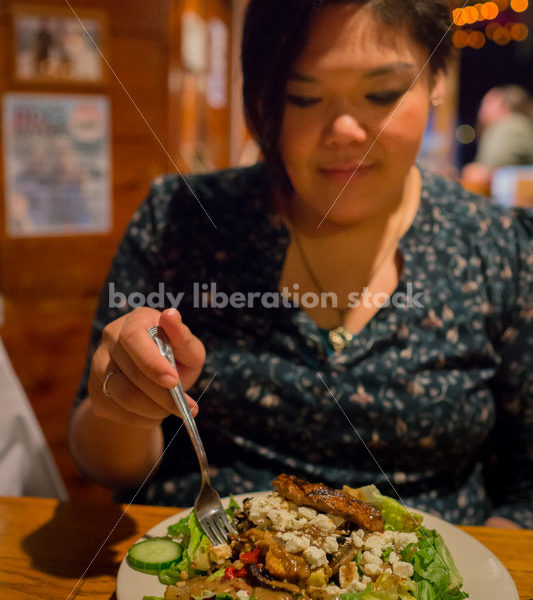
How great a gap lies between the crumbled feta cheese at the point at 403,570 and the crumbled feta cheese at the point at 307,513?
0.08 metres

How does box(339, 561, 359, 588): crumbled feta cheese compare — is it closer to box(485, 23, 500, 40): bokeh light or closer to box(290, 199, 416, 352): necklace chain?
box(290, 199, 416, 352): necklace chain

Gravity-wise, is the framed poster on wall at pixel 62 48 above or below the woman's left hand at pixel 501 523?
above

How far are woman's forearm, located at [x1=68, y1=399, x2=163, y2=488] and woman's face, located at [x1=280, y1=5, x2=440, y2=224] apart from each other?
33 cm

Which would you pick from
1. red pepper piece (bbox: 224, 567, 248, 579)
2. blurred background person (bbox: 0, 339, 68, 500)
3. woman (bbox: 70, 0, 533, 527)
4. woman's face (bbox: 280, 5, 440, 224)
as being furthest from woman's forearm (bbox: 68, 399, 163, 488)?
woman's face (bbox: 280, 5, 440, 224)

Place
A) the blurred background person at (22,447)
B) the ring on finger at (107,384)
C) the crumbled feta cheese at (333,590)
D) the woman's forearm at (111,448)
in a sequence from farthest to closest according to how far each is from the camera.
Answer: the blurred background person at (22,447) → the woman's forearm at (111,448) → the ring on finger at (107,384) → the crumbled feta cheese at (333,590)

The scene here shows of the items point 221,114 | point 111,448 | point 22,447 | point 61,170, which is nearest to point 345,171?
point 221,114

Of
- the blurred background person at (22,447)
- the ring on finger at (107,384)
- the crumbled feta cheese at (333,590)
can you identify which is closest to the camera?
the crumbled feta cheese at (333,590)

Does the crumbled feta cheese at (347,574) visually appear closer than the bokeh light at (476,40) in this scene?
Yes

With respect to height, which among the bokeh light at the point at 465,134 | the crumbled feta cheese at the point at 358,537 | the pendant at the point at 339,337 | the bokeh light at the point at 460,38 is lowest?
the crumbled feta cheese at the point at 358,537

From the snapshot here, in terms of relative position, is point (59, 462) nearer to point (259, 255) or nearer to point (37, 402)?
point (37, 402)

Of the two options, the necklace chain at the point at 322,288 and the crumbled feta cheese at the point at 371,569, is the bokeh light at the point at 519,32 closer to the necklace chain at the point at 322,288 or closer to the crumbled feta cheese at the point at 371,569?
the necklace chain at the point at 322,288

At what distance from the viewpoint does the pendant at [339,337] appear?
61cm

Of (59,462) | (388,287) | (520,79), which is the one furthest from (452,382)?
(59,462)

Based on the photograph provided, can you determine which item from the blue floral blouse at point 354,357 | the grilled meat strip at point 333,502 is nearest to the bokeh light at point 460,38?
the blue floral blouse at point 354,357
